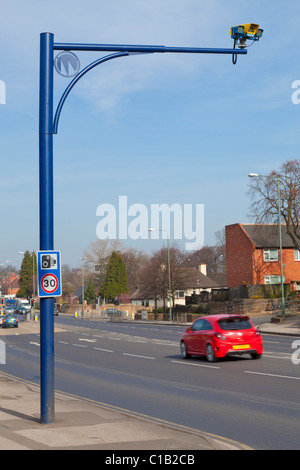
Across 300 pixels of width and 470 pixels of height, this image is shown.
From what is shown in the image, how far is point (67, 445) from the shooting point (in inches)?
324

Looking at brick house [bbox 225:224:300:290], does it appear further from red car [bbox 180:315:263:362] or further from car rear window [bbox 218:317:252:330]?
car rear window [bbox 218:317:252:330]

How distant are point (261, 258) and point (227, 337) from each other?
4566 centimetres

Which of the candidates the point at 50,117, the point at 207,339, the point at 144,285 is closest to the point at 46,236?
the point at 50,117

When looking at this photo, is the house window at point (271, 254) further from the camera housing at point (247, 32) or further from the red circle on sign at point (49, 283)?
the red circle on sign at point (49, 283)

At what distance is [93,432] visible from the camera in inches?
363

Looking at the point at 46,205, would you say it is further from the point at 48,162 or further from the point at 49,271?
the point at 49,271

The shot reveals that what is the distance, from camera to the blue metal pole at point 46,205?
9.78 metres

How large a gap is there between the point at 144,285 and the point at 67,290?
7595 centimetres

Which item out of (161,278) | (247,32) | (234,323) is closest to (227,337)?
(234,323)

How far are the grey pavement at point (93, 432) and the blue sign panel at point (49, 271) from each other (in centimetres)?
201

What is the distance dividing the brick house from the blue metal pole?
2143 inches

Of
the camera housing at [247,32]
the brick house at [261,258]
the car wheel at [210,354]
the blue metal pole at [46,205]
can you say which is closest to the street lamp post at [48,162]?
the blue metal pole at [46,205]

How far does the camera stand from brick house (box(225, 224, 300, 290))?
6494 cm

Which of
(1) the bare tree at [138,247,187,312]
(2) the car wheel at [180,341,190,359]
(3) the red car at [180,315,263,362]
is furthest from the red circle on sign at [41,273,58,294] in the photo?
(1) the bare tree at [138,247,187,312]
